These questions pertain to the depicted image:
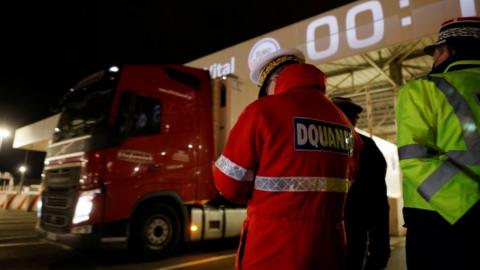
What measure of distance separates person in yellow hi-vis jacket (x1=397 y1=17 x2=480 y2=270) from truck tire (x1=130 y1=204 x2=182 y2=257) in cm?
434

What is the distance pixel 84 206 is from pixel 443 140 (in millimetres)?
4440

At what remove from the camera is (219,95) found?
674cm

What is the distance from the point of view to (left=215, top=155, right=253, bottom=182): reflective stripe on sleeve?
1.59 metres

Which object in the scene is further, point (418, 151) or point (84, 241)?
point (84, 241)

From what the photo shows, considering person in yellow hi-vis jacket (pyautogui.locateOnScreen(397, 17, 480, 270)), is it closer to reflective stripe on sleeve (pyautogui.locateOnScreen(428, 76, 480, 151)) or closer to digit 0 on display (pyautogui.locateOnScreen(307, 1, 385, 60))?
reflective stripe on sleeve (pyautogui.locateOnScreen(428, 76, 480, 151))

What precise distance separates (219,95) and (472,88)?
538 cm

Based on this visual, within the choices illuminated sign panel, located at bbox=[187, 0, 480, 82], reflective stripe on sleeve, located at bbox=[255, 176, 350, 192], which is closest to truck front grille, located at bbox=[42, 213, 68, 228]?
illuminated sign panel, located at bbox=[187, 0, 480, 82]

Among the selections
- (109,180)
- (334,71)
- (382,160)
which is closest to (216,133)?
(109,180)

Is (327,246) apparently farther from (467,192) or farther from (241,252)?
(467,192)

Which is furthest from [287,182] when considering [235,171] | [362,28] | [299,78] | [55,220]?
[362,28]

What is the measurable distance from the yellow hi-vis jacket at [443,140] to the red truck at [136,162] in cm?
419

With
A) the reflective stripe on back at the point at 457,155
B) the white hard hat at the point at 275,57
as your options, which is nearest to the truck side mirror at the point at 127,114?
the white hard hat at the point at 275,57

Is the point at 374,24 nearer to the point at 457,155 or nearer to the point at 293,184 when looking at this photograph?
the point at 457,155

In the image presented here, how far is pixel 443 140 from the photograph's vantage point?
157 cm
